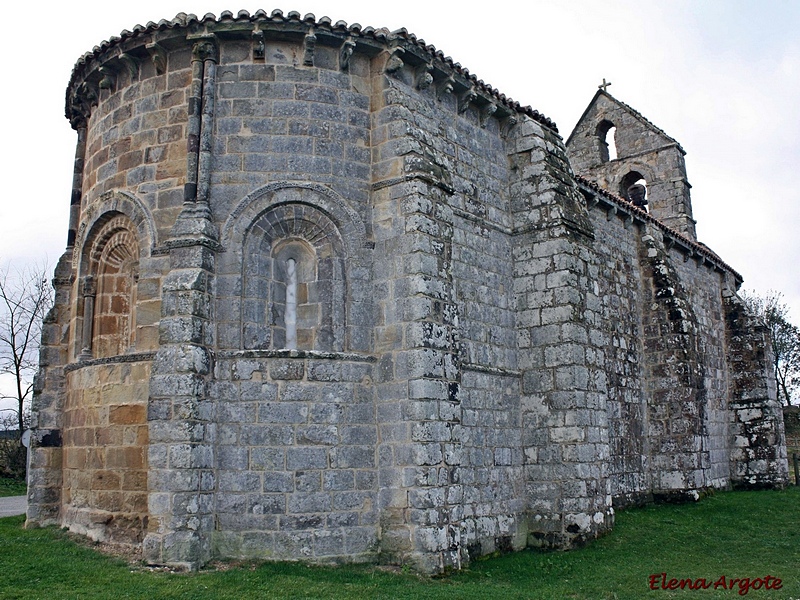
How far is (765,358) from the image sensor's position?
2016 cm

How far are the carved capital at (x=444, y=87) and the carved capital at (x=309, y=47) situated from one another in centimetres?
200

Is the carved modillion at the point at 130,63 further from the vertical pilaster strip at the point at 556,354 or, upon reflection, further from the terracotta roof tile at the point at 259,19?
the vertical pilaster strip at the point at 556,354

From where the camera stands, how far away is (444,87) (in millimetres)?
10945

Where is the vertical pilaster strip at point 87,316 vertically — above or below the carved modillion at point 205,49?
below

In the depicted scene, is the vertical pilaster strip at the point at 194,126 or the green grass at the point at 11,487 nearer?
the vertical pilaster strip at the point at 194,126

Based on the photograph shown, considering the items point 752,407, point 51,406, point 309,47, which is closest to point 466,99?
point 309,47

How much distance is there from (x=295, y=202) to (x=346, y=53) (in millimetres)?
2159

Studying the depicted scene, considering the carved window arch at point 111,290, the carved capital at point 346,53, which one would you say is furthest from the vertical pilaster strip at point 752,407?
the carved window arch at point 111,290

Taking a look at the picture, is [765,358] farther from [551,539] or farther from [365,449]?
[365,449]

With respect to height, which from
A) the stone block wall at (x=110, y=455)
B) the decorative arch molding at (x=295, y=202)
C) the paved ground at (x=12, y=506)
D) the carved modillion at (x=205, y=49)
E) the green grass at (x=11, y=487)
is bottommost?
the paved ground at (x=12, y=506)

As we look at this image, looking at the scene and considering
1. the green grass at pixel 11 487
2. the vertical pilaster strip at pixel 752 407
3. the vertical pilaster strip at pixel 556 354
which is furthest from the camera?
the green grass at pixel 11 487

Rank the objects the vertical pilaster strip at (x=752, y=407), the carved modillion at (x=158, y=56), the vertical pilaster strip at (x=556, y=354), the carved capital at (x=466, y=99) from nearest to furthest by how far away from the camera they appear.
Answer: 1. the carved modillion at (x=158, y=56)
2. the vertical pilaster strip at (x=556, y=354)
3. the carved capital at (x=466, y=99)
4. the vertical pilaster strip at (x=752, y=407)

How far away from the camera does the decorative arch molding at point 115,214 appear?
381 inches

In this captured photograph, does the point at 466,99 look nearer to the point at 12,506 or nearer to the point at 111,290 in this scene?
the point at 111,290
